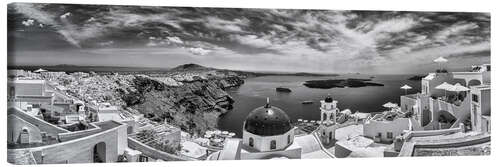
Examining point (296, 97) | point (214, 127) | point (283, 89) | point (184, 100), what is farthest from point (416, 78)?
point (184, 100)

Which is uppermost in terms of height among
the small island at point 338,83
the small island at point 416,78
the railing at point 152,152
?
the small island at point 416,78

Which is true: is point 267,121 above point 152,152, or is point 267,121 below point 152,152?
above

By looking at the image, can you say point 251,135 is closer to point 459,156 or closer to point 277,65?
point 277,65

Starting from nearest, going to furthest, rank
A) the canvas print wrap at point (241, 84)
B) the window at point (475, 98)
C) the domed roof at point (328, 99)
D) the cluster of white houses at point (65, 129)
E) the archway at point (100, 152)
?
the cluster of white houses at point (65, 129)
the canvas print wrap at point (241, 84)
the archway at point (100, 152)
the domed roof at point (328, 99)
the window at point (475, 98)

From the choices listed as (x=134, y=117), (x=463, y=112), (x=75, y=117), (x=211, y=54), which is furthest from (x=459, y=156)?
(x=75, y=117)

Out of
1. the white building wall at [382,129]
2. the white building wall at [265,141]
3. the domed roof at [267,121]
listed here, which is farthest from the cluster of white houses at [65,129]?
the white building wall at [382,129]

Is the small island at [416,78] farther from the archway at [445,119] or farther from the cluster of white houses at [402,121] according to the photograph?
the archway at [445,119]

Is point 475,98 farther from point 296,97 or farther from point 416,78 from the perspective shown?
point 296,97
